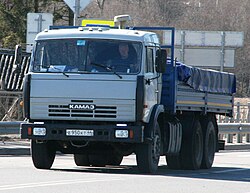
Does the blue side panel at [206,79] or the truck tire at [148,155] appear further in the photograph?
the blue side panel at [206,79]

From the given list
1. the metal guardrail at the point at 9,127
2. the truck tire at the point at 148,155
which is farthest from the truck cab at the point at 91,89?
the metal guardrail at the point at 9,127

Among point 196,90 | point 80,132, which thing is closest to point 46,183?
point 80,132

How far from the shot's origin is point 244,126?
108 ft

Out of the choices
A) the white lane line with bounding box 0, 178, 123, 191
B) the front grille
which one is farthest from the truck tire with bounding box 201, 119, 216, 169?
the white lane line with bounding box 0, 178, 123, 191

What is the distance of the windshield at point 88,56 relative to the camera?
1822 cm

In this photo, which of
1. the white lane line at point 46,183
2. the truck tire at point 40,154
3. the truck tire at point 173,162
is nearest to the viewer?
the white lane line at point 46,183

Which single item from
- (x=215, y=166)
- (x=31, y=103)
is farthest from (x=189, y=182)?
(x=215, y=166)

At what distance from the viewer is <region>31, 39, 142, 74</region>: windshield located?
18.2 m

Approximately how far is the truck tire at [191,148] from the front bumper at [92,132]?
3.25m

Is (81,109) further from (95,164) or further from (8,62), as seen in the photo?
(8,62)

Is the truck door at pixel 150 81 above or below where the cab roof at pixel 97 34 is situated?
below

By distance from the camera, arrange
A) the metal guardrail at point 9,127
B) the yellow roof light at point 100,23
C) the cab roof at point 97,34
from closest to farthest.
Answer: the cab roof at point 97,34
the yellow roof light at point 100,23
the metal guardrail at point 9,127

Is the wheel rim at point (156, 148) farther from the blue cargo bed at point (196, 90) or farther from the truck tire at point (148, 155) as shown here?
the blue cargo bed at point (196, 90)

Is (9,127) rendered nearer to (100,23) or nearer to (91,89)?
(100,23)
